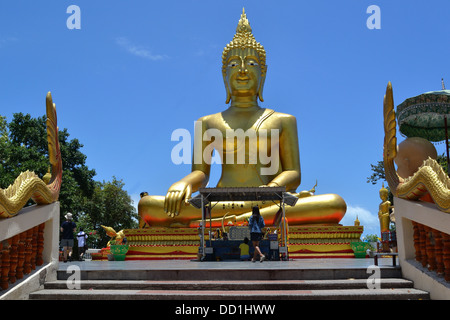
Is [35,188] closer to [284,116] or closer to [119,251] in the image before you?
[119,251]

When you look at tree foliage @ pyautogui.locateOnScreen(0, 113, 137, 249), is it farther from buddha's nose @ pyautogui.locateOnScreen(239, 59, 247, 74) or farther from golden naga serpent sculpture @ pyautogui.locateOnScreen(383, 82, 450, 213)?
golden naga serpent sculpture @ pyautogui.locateOnScreen(383, 82, 450, 213)

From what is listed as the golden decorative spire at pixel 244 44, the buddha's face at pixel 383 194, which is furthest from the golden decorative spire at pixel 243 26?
the buddha's face at pixel 383 194

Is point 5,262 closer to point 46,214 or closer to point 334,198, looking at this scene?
point 46,214

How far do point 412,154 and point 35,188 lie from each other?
19.5ft

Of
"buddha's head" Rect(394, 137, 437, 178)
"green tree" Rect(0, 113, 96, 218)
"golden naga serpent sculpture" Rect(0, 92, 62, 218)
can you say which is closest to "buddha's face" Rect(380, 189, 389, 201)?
"buddha's head" Rect(394, 137, 437, 178)

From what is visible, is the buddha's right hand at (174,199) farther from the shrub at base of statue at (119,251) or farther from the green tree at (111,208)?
the green tree at (111,208)

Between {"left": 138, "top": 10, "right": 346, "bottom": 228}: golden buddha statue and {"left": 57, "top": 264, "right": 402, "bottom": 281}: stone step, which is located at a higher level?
{"left": 138, "top": 10, "right": 346, "bottom": 228}: golden buddha statue

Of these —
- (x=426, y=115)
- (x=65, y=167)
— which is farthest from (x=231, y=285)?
(x=65, y=167)

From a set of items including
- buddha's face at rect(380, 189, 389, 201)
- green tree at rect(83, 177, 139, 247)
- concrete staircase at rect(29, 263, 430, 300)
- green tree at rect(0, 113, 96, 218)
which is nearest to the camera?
concrete staircase at rect(29, 263, 430, 300)

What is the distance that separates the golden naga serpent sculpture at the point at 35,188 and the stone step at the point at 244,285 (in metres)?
1.45

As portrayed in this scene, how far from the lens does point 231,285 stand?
6.18 meters

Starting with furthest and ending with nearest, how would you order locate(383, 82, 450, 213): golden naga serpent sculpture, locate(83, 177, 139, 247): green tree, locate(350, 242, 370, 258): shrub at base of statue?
locate(83, 177, 139, 247): green tree
locate(350, 242, 370, 258): shrub at base of statue
locate(383, 82, 450, 213): golden naga serpent sculpture

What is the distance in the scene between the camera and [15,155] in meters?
24.7

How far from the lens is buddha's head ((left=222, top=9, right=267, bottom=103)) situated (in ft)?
51.2
